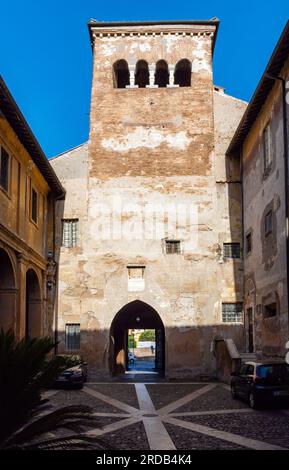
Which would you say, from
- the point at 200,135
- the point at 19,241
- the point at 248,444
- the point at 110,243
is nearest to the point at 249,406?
the point at 248,444

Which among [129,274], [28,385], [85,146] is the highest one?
[85,146]

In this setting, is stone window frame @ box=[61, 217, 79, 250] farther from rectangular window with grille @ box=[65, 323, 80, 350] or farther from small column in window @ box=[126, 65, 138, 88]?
small column in window @ box=[126, 65, 138, 88]

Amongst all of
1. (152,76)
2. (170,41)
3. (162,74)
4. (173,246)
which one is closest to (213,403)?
(173,246)

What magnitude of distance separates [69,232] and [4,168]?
23.5ft

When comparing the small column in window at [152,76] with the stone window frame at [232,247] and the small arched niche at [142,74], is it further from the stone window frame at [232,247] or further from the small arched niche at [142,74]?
the stone window frame at [232,247]

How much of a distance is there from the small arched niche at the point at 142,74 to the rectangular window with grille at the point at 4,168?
10.2 m

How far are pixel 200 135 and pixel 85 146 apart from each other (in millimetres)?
Answer: 5033

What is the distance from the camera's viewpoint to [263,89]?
57.7ft

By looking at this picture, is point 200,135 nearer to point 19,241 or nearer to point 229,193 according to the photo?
point 229,193

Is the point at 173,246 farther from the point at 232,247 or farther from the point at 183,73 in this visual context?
the point at 183,73

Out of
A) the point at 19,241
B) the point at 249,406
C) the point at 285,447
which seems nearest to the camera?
the point at 285,447

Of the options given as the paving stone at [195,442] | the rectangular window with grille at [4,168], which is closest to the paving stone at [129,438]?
the paving stone at [195,442]

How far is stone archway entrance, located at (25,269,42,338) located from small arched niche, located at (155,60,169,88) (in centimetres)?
1097

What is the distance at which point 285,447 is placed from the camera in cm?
895
